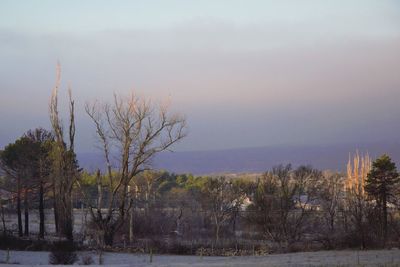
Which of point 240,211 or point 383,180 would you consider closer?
point 383,180

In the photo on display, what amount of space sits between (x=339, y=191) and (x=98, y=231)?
24.6 m

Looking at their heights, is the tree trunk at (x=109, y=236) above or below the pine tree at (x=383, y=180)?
below

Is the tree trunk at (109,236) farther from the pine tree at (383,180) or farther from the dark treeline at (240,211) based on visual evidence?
the pine tree at (383,180)

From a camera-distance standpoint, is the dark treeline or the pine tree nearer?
the dark treeline

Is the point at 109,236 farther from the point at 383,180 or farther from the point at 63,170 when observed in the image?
the point at 383,180

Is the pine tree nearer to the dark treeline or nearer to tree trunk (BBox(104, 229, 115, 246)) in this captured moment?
the dark treeline

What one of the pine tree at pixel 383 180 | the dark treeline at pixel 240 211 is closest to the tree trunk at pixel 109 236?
the dark treeline at pixel 240 211

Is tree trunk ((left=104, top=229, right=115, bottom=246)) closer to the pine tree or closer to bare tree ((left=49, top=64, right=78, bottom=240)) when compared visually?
bare tree ((left=49, top=64, right=78, bottom=240))

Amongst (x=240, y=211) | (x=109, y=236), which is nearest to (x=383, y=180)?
(x=240, y=211)

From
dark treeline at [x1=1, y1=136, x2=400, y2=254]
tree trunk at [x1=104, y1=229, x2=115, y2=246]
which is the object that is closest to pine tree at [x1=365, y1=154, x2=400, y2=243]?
dark treeline at [x1=1, y1=136, x2=400, y2=254]

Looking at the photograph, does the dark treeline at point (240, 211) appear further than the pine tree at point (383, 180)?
No

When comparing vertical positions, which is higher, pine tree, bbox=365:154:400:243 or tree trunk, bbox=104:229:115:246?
pine tree, bbox=365:154:400:243

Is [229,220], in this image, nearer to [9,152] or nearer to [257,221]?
[257,221]

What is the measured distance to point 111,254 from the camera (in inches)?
1539
